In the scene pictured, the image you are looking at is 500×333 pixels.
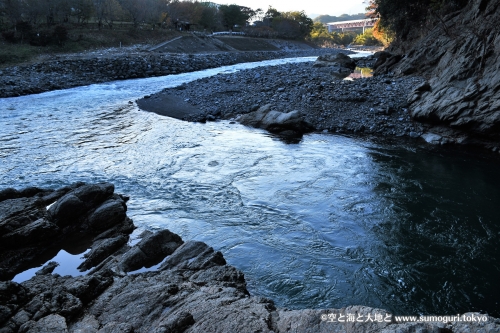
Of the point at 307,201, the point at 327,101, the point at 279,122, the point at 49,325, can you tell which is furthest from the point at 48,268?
the point at 327,101

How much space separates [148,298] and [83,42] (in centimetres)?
4965

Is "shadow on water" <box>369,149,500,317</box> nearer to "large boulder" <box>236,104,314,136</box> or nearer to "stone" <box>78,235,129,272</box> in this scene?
"large boulder" <box>236,104,314,136</box>

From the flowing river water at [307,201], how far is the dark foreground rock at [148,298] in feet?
3.49

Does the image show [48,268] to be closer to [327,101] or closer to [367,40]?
[327,101]

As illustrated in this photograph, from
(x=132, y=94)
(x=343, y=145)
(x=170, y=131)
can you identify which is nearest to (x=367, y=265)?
(x=343, y=145)

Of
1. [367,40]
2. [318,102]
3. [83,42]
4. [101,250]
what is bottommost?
[101,250]

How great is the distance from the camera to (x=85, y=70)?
3350cm

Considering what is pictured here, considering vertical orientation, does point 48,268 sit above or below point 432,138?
below

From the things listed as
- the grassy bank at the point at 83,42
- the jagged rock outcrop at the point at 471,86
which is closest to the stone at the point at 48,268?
the jagged rock outcrop at the point at 471,86

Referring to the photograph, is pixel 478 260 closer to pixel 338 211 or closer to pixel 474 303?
pixel 474 303

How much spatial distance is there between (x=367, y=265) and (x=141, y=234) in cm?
458

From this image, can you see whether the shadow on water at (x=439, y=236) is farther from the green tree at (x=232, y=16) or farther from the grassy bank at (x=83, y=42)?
the green tree at (x=232, y=16)

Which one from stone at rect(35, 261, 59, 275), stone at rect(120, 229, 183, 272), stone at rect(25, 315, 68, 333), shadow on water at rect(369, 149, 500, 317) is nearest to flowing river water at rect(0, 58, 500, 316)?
shadow on water at rect(369, 149, 500, 317)

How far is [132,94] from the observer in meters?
25.9
